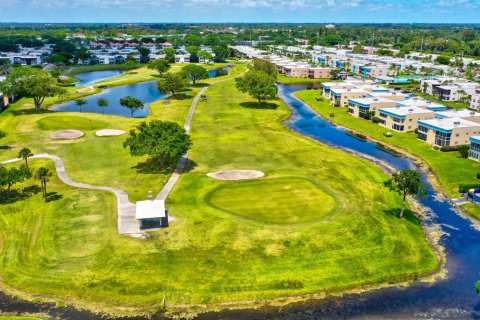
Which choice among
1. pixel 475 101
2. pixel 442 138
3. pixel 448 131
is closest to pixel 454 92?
pixel 475 101

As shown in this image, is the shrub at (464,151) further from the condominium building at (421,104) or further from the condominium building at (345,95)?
the condominium building at (345,95)

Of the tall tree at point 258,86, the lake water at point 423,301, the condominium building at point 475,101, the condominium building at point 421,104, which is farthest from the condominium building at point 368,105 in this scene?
the lake water at point 423,301

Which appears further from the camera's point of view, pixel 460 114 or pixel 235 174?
pixel 460 114

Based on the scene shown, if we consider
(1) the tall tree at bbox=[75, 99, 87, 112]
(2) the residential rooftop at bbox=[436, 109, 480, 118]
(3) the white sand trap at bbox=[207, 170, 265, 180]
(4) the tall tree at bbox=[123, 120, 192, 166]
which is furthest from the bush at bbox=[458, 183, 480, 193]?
(1) the tall tree at bbox=[75, 99, 87, 112]

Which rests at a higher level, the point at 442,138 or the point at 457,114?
the point at 457,114

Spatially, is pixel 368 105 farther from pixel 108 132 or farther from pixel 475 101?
pixel 108 132

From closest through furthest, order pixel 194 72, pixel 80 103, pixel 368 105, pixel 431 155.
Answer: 1. pixel 431 155
2. pixel 368 105
3. pixel 80 103
4. pixel 194 72
